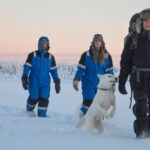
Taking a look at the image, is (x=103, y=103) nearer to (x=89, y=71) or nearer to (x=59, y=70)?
(x=89, y=71)

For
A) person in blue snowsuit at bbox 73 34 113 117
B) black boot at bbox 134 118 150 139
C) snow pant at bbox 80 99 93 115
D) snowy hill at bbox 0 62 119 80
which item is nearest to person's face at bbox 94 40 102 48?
person in blue snowsuit at bbox 73 34 113 117

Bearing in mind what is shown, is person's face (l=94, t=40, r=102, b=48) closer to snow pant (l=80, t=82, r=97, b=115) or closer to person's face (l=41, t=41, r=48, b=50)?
snow pant (l=80, t=82, r=97, b=115)

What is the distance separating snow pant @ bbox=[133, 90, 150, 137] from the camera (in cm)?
637

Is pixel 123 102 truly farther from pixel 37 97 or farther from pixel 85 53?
pixel 85 53

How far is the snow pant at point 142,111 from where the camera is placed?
20.9ft

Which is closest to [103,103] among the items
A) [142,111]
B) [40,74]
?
[142,111]

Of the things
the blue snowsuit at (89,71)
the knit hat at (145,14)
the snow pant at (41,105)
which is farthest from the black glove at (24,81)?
the knit hat at (145,14)

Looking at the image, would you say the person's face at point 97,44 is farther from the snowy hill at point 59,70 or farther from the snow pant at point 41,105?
the snowy hill at point 59,70

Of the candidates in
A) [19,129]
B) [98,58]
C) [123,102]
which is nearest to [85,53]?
[98,58]

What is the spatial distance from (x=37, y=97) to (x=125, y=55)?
169 inches

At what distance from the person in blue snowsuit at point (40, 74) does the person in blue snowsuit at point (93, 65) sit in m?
1.33

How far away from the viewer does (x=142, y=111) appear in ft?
21.0

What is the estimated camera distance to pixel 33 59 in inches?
399

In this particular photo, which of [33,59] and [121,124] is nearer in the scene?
[121,124]
